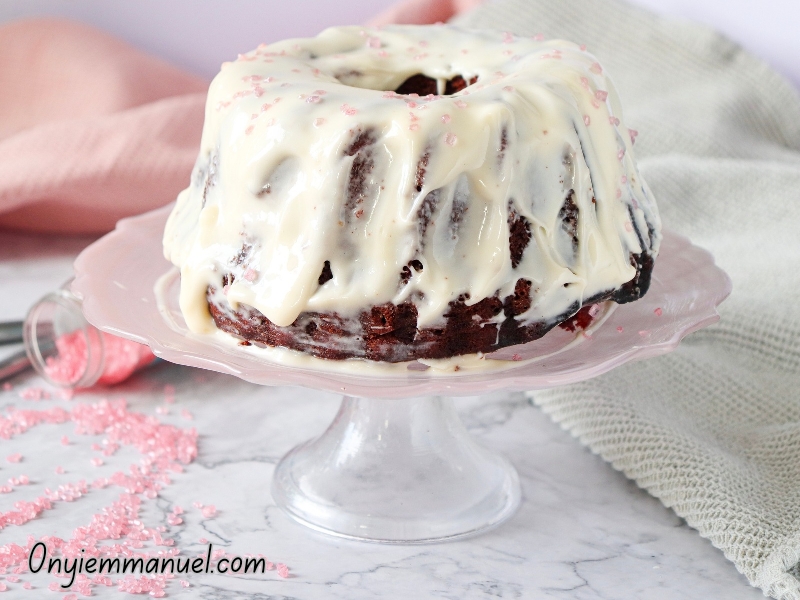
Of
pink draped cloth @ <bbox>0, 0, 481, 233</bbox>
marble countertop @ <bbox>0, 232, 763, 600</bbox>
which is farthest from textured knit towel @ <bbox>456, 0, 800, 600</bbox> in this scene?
pink draped cloth @ <bbox>0, 0, 481, 233</bbox>

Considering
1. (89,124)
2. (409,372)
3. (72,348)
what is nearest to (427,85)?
(409,372)

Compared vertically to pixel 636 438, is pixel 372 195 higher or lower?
higher

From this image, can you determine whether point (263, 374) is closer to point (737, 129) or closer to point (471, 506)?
point (471, 506)

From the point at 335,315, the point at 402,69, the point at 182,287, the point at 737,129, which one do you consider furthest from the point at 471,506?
the point at 737,129

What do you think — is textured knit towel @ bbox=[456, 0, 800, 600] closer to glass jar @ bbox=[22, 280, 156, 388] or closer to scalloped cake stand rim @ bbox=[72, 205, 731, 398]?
scalloped cake stand rim @ bbox=[72, 205, 731, 398]

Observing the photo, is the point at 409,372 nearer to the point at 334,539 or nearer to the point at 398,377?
the point at 398,377

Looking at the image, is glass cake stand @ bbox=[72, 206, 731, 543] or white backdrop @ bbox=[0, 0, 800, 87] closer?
glass cake stand @ bbox=[72, 206, 731, 543]
